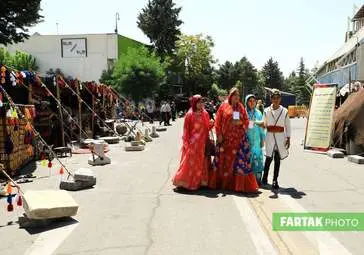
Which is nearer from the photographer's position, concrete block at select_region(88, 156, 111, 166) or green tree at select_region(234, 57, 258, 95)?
concrete block at select_region(88, 156, 111, 166)

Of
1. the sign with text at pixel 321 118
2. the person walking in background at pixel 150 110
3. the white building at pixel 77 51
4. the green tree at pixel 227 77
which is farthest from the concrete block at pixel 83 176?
the green tree at pixel 227 77

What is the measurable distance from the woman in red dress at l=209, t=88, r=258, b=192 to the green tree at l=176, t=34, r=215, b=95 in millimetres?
64555

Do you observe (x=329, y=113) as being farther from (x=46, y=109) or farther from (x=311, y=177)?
(x=46, y=109)

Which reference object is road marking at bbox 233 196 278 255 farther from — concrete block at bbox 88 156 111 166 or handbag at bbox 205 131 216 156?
concrete block at bbox 88 156 111 166

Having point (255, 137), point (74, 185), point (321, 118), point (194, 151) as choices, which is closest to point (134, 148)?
point (321, 118)

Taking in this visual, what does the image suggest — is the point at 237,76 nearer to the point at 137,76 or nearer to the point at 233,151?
the point at 137,76

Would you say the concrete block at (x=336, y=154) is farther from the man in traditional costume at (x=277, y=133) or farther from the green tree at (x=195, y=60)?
the green tree at (x=195, y=60)

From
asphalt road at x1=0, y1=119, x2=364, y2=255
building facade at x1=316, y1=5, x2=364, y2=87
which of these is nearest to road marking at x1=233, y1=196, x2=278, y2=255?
asphalt road at x1=0, y1=119, x2=364, y2=255

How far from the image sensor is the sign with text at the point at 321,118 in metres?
16.2

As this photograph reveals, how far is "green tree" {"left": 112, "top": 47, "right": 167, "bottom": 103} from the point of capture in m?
47.7

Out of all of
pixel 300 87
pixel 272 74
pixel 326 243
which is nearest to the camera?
pixel 326 243

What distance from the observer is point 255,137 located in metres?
9.70

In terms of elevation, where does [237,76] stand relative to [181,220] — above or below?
above

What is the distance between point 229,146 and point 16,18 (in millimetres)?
19823
